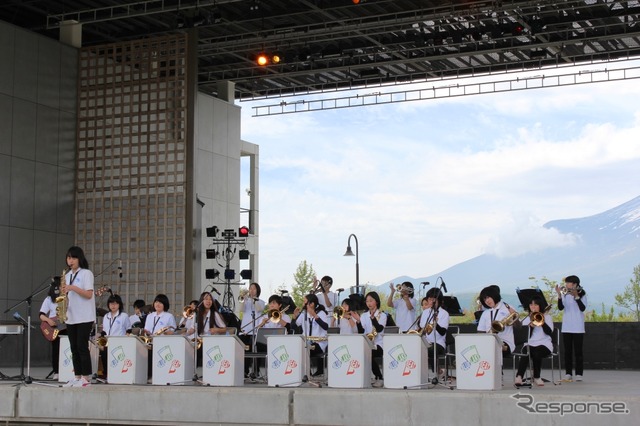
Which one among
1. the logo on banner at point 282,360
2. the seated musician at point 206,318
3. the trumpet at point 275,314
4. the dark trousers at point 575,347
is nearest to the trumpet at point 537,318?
the dark trousers at point 575,347

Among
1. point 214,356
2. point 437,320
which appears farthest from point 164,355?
point 437,320

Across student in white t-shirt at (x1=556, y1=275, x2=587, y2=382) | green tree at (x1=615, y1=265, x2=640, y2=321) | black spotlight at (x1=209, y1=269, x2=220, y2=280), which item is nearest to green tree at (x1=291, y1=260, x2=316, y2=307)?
green tree at (x1=615, y1=265, x2=640, y2=321)

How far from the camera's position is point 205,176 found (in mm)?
24906

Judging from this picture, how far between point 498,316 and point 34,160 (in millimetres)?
11333

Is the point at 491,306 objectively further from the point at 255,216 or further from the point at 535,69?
the point at 255,216

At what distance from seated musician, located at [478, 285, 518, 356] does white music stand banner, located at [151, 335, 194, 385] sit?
357 centimetres

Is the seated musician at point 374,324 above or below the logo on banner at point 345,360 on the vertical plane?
above

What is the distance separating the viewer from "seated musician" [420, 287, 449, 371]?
11.5 meters

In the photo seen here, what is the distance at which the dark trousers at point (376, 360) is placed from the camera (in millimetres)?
12109

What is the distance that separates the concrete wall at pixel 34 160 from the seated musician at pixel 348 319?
25.3ft

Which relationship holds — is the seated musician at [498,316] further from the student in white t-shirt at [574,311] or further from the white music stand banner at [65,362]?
the white music stand banner at [65,362]

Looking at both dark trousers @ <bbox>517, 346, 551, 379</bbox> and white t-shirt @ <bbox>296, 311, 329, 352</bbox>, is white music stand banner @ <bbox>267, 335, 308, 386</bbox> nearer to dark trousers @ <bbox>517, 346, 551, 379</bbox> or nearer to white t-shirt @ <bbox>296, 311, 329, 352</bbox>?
white t-shirt @ <bbox>296, 311, 329, 352</bbox>

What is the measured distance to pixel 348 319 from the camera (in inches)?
477

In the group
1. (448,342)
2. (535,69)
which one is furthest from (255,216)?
(448,342)
